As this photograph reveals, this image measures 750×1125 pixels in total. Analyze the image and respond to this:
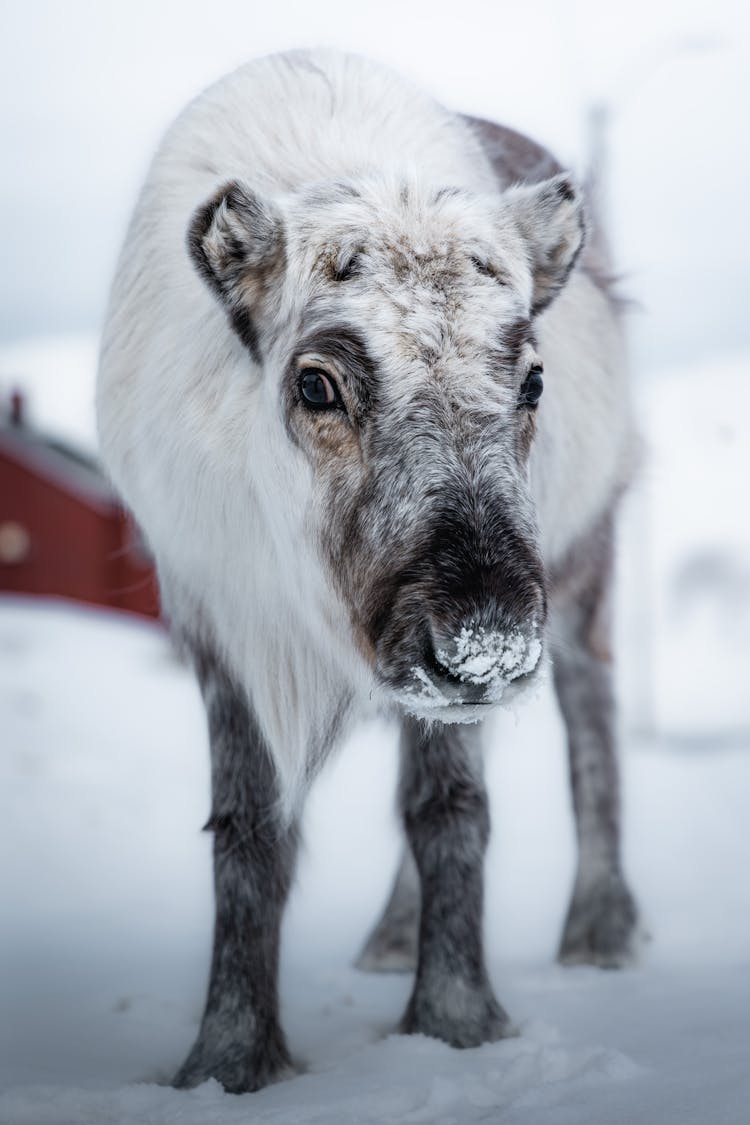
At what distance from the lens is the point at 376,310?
2.36 m

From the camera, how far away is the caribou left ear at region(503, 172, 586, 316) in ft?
8.89

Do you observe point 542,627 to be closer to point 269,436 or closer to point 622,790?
point 269,436

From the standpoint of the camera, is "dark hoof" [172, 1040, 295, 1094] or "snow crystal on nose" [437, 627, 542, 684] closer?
"snow crystal on nose" [437, 627, 542, 684]

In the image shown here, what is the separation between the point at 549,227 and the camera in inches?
107

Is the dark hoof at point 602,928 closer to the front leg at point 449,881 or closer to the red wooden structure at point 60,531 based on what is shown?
the front leg at point 449,881

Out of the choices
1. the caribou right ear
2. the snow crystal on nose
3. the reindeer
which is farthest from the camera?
the caribou right ear

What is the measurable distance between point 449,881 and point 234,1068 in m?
0.57

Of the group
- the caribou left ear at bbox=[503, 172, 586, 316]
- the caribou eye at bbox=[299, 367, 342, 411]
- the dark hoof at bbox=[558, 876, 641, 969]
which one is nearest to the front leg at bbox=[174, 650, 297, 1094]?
the caribou eye at bbox=[299, 367, 342, 411]

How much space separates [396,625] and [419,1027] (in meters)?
1.13

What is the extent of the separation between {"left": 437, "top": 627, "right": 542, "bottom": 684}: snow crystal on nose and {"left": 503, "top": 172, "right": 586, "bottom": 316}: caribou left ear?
0.87 meters

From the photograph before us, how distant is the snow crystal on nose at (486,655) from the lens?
212 cm

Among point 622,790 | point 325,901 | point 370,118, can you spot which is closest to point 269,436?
point 370,118

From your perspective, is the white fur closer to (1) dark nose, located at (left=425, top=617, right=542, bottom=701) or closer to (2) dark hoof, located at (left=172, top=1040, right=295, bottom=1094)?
(1) dark nose, located at (left=425, top=617, right=542, bottom=701)

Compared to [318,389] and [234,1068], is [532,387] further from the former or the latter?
[234,1068]
